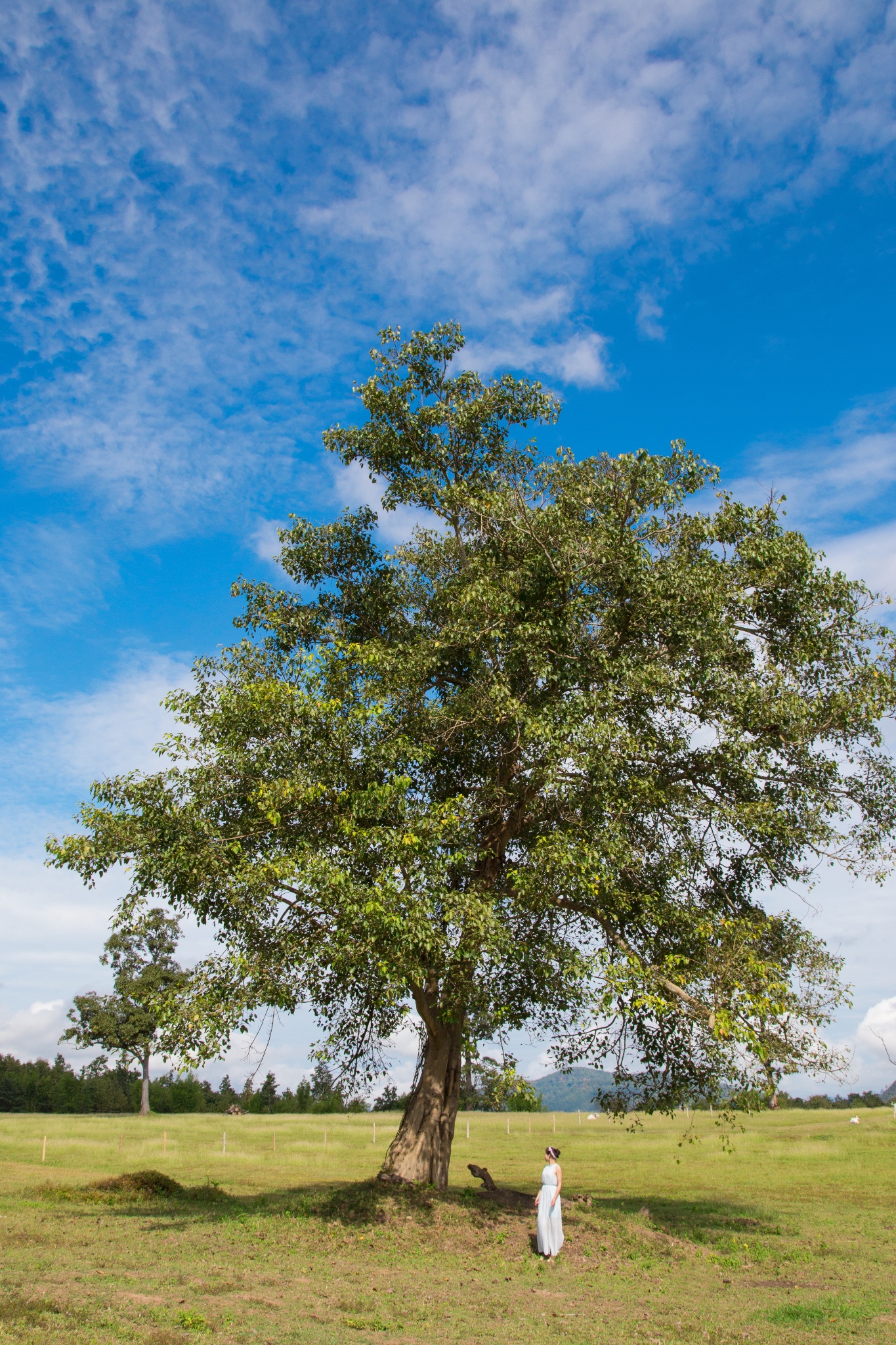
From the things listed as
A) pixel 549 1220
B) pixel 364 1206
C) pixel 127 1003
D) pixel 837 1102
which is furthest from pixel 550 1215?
pixel 837 1102

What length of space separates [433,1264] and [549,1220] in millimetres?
2240

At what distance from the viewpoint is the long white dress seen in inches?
623

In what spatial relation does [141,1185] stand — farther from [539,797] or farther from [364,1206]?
[539,797]

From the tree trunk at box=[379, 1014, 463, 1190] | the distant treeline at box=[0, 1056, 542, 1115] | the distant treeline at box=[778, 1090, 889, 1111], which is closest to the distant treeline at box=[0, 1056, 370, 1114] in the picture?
the distant treeline at box=[0, 1056, 542, 1115]

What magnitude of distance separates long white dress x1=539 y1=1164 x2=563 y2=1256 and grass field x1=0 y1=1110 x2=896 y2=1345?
0.33 metres

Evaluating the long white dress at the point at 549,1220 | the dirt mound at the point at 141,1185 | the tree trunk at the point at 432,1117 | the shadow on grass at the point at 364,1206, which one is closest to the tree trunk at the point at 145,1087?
the dirt mound at the point at 141,1185

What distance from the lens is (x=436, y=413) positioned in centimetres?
2169

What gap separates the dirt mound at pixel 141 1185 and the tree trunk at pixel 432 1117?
298 inches

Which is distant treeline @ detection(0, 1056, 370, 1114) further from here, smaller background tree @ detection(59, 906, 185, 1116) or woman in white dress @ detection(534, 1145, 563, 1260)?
woman in white dress @ detection(534, 1145, 563, 1260)

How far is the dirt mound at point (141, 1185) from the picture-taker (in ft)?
76.5

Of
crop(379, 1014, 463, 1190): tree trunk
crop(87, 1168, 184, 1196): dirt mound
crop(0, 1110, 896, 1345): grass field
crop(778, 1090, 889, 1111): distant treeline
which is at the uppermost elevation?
crop(379, 1014, 463, 1190): tree trunk

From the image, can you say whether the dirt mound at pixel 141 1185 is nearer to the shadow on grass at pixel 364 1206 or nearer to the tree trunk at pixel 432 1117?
the shadow on grass at pixel 364 1206

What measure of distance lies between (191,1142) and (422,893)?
4036cm

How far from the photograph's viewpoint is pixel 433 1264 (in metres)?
15.2
